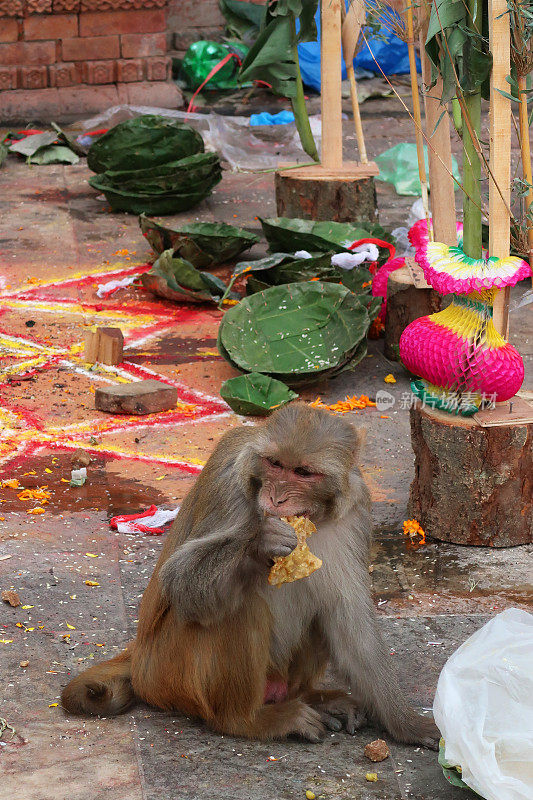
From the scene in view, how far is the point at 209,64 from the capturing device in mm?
12664

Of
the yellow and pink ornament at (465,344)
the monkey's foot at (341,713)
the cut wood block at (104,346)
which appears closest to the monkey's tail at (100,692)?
the monkey's foot at (341,713)

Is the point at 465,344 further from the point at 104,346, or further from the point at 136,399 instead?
the point at 104,346

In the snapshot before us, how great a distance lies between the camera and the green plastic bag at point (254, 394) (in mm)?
5719

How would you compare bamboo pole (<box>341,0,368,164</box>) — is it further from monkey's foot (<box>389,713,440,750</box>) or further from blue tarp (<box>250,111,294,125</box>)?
monkey's foot (<box>389,713,440,750</box>)

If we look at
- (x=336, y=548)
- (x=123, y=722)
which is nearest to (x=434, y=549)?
(x=336, y=548)

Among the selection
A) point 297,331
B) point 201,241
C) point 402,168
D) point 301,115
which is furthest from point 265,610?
point 402,168

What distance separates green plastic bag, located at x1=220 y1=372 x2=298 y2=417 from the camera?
572cm

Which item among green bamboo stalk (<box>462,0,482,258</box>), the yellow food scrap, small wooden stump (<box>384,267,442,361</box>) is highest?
green bamboo stalk (<box>462,0,482,258</box>)

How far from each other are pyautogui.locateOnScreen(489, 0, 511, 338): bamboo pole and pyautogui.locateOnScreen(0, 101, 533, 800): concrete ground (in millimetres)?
1144

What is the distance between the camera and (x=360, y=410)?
5902 millimetres

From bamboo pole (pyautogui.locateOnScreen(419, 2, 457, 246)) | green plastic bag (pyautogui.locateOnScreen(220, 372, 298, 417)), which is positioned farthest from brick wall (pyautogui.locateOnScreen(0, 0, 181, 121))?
bamboo pole (pyautogui.locateOnScreen(419, 2, 457, 246))

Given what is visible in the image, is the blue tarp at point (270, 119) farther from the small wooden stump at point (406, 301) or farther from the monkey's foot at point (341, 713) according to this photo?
the monkey's foot at point (341, 713)

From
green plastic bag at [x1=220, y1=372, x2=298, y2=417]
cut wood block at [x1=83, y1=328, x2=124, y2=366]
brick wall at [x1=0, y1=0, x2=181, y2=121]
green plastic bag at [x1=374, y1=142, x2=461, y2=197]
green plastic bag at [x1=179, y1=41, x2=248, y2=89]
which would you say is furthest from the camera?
green plastic bag at [x1=179, y1=41, x2=248, y2=89]

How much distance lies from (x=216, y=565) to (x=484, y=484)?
5.88 ft
